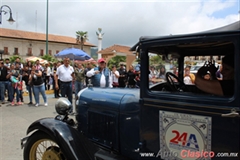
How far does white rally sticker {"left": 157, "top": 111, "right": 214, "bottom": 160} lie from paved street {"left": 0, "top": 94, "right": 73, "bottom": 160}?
2.81 metres

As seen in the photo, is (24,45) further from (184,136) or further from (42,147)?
(184,136)

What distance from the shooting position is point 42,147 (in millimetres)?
3102

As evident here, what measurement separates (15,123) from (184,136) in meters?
5.17

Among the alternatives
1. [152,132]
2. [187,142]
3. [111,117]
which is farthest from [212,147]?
[111,117]

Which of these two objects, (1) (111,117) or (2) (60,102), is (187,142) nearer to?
(1) (111,117)

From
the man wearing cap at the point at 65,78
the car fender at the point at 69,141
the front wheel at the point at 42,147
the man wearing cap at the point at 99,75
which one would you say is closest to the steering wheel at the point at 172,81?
Result: the car fender at the point at 69,141

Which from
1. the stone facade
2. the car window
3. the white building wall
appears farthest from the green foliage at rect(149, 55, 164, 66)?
the white building wall

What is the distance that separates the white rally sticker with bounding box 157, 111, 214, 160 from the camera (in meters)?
1.80

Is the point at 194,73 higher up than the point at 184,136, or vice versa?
the point at 194,73

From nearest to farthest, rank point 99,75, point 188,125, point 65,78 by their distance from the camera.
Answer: point 188,125, point 99,75, point 65,78

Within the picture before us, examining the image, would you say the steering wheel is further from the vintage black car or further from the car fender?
the car fender

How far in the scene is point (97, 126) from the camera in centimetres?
283

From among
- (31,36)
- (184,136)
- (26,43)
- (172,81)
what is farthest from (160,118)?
(31,36)

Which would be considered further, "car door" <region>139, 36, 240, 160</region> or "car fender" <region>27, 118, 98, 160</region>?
"car fender" <region>27, 118, 98, 160</region>
